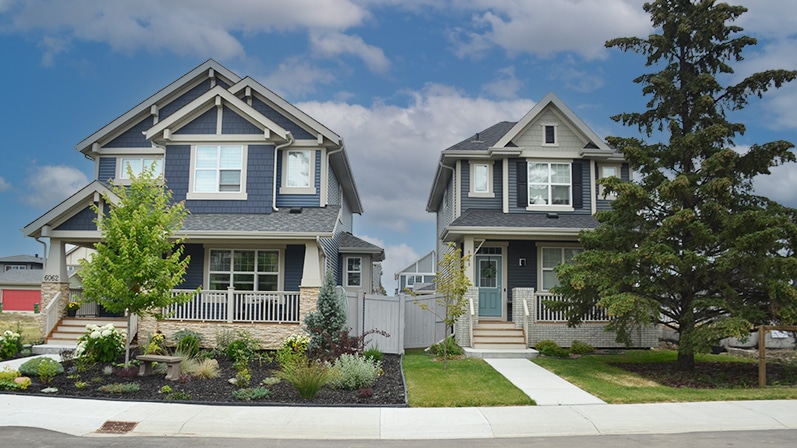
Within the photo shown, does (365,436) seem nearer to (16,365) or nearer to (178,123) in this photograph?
(16,365)

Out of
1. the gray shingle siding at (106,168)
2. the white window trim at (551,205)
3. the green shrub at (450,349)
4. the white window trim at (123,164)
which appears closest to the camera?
the green shrub at (450,349)

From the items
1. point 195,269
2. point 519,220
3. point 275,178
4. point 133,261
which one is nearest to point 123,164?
point 195,269

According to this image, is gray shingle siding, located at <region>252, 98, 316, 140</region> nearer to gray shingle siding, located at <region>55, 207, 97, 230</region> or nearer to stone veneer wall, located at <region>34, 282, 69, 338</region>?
gray shingle siding, located at <region>55, 207, 97, 230</region>

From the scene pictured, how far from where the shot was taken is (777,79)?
1480cm

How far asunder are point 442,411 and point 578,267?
6093 mm

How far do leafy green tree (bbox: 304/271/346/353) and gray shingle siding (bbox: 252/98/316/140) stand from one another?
6.84 m

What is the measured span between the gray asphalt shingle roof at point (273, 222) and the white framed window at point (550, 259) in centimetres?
725

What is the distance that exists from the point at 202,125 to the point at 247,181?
2.46 meters

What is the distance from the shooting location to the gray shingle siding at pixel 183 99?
23303mm

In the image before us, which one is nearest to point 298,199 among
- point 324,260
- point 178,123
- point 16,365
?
point 324,260

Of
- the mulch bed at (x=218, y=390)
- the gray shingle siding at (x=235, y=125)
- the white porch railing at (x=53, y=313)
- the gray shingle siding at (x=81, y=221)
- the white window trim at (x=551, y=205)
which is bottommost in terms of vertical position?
the mulch bed at (x=218, y=390)

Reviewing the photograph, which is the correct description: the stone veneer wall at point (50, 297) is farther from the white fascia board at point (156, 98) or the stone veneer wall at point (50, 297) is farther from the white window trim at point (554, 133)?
the white window trim at point (554, 133)

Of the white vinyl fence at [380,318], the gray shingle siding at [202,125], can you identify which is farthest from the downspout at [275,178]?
the white vinyl fence at [380,318]

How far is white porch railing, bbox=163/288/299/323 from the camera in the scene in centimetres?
1838
